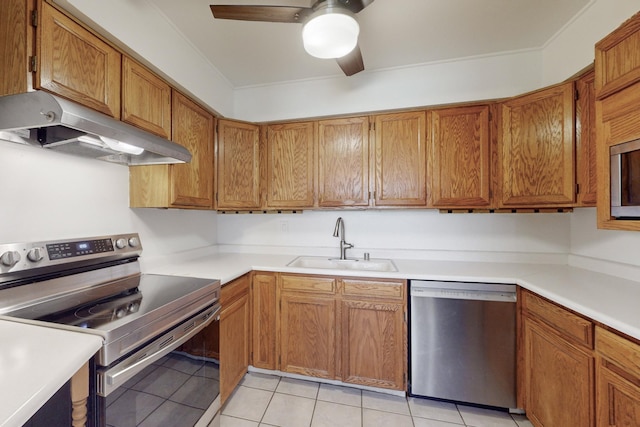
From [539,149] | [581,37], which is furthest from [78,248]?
[581,37]

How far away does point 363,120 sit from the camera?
2.06m

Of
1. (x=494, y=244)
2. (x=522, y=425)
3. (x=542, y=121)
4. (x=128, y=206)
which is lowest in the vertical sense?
(x=522, y=425)

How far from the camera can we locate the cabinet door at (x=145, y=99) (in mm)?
1354

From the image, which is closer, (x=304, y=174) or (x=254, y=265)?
(x=254, y=265)

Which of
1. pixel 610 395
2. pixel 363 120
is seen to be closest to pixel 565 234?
pixel 610 395

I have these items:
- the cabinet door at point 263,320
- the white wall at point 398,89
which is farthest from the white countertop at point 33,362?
the white wall at point 398,89

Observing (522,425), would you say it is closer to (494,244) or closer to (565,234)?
(494,244)

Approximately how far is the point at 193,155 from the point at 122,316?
1210 millimetres

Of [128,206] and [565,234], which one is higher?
[128,206]

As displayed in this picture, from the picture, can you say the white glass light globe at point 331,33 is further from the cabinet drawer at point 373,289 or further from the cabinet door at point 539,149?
the cabinet drawer at point 373,289

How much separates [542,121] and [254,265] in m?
2.24

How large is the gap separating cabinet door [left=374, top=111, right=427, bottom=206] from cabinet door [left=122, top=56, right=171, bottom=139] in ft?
4.98

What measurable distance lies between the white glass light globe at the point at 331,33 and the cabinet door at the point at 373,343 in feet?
5.10

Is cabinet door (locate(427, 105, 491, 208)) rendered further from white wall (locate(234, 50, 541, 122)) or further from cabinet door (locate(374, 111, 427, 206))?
white wall (locate(234, 50, 541, 122))
